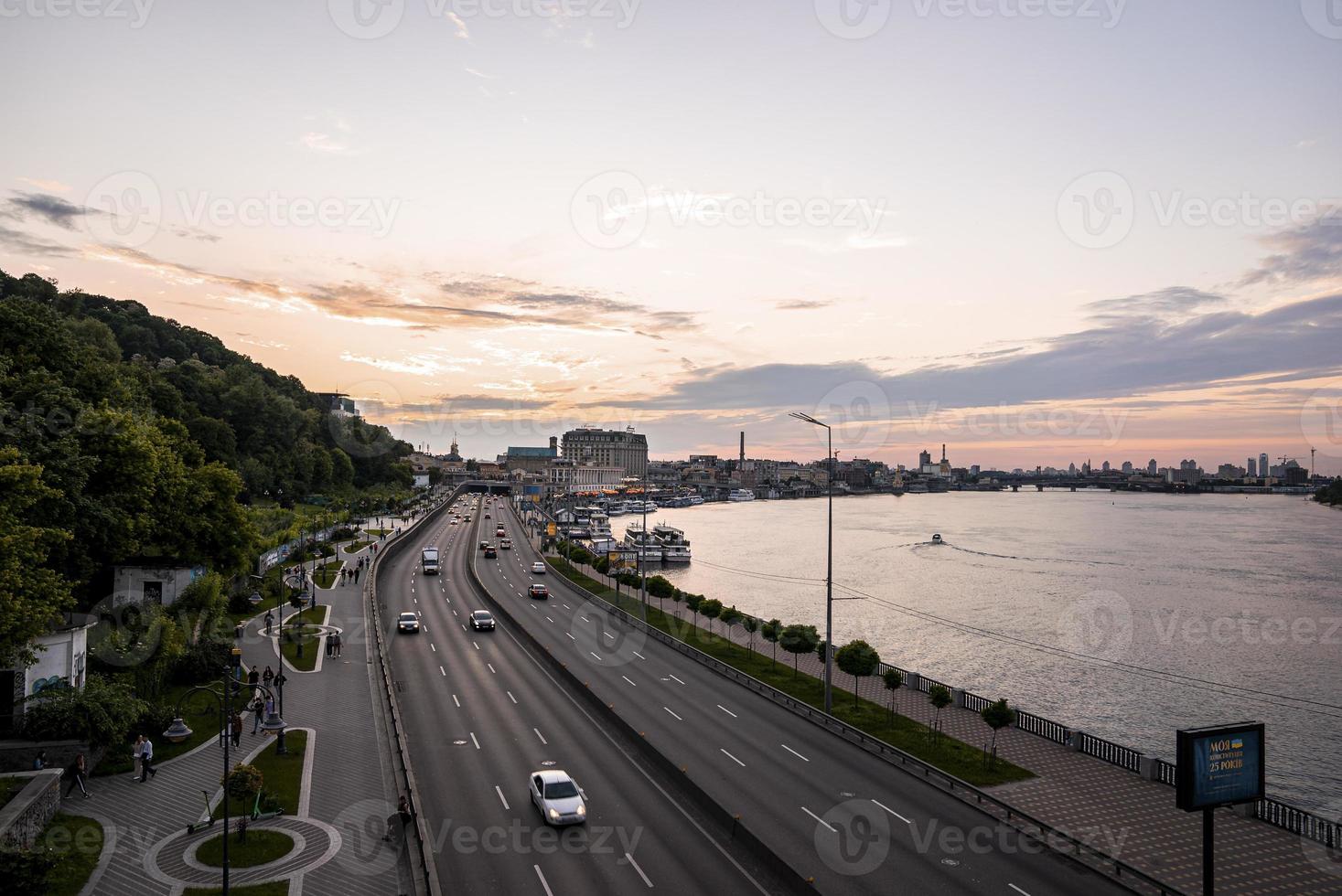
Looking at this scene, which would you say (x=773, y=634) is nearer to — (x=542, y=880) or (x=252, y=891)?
(x=542, y=880)

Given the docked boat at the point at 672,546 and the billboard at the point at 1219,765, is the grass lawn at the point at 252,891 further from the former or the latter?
the docked boat at the point at 672,546

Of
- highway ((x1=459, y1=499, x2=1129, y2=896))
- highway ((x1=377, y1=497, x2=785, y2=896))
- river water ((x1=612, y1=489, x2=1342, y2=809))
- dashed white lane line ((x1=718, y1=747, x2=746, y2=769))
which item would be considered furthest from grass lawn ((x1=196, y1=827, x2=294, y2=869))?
river water ((x1=612, y1=489, x2=1342, y2=809))

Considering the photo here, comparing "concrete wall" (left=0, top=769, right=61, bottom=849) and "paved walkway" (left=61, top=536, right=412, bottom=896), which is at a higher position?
"concrete wall" (left=0, top=769, right=61, bottom=849)

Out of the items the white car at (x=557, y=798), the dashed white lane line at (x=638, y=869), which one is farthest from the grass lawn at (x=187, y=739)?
the dashed white lane line at (x=638, y=869)

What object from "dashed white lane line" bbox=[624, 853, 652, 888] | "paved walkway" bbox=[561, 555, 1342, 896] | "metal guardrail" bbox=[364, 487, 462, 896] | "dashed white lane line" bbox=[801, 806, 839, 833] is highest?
"metal guardrail" bbox=[364, 487, 462, 896]

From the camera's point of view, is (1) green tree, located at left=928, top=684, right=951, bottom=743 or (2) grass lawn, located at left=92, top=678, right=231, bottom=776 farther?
(1) green tree, located at left=928, top=684, right=951, bottom=743

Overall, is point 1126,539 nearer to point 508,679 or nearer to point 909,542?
point 909,542

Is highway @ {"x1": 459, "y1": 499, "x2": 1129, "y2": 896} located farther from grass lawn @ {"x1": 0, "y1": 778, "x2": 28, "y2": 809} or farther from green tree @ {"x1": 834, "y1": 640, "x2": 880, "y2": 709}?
grass lawn @ {"x1": 0, "y1": 778, "x2": 28, "y2": 809}
